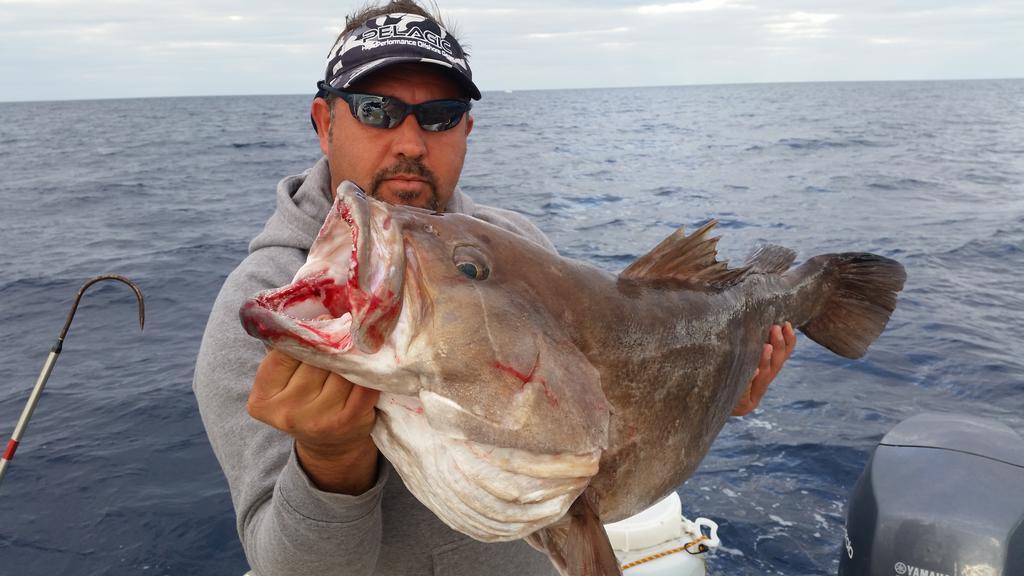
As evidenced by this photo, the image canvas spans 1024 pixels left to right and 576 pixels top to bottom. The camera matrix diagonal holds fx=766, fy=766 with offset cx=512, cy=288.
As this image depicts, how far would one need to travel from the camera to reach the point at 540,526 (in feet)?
5.84

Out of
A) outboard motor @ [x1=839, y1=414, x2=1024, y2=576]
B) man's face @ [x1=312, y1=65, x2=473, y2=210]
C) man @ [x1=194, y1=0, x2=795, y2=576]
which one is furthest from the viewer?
outboard motor @ [x1=839, y1=414, x2=1024, y2=576]

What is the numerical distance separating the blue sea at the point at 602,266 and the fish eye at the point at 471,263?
13.4 ft

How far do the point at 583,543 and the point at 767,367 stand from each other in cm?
126

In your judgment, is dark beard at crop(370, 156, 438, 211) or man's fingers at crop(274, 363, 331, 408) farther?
dark beard at crop(370, 156, 438, 211)

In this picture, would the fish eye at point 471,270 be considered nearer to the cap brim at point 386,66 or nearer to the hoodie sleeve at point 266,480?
the hoodie sleeve at point 266,480

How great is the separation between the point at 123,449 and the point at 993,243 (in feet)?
46.1

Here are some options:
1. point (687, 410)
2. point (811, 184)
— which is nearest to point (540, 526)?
point (687, 410)

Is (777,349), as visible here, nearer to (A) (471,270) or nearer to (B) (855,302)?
(B) (855,302)

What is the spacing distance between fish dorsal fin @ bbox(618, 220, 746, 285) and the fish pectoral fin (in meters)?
0.68

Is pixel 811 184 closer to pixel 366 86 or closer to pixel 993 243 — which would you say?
pixel 993 243

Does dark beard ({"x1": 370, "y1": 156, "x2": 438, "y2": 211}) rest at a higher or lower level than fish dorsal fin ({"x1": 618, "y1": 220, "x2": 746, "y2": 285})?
higher

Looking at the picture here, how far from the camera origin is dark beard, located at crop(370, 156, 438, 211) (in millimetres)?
2697

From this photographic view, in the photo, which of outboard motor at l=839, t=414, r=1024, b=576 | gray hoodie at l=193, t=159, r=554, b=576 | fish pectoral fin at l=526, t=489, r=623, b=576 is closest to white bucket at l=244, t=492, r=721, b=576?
outboard motor at l=839, t=414, r=1024, b=576

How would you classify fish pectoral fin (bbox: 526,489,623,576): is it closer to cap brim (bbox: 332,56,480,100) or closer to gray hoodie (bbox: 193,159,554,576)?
gray hoodie (bbox: 193,159,554,576)
